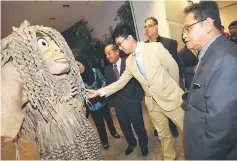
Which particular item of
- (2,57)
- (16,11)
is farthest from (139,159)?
(16,11)

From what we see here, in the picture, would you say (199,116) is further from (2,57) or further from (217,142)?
(2,57)

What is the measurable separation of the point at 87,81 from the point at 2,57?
2.03m

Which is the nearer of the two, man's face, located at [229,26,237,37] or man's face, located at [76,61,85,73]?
man's face, located at [76,61,85,73]

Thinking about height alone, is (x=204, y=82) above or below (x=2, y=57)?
below

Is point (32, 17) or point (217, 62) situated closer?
point (217, 62)

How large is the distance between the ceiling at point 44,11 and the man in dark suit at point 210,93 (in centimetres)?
440

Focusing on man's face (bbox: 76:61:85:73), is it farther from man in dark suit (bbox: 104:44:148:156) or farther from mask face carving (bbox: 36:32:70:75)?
mask face carving (bbox: 36:32:70:75)

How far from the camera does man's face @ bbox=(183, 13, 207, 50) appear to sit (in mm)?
1479

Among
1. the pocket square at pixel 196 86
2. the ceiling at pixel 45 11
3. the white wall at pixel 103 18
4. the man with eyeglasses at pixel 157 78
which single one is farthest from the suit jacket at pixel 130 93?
the ceiling at pixel 45 11

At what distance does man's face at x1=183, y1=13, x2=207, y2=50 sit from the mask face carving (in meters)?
0.85

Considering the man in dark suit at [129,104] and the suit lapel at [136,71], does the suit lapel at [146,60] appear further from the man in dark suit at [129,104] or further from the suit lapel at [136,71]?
the man in dark suit at [129,104]

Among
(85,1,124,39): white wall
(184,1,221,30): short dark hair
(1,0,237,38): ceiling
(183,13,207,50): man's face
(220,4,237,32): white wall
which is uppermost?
(1,0,237,38): ceiling

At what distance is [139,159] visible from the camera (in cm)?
303

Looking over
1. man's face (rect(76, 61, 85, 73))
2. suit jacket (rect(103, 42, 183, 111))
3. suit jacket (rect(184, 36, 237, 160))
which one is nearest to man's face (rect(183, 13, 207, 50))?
suit jacket (rect(184, 36, 237, 160))
